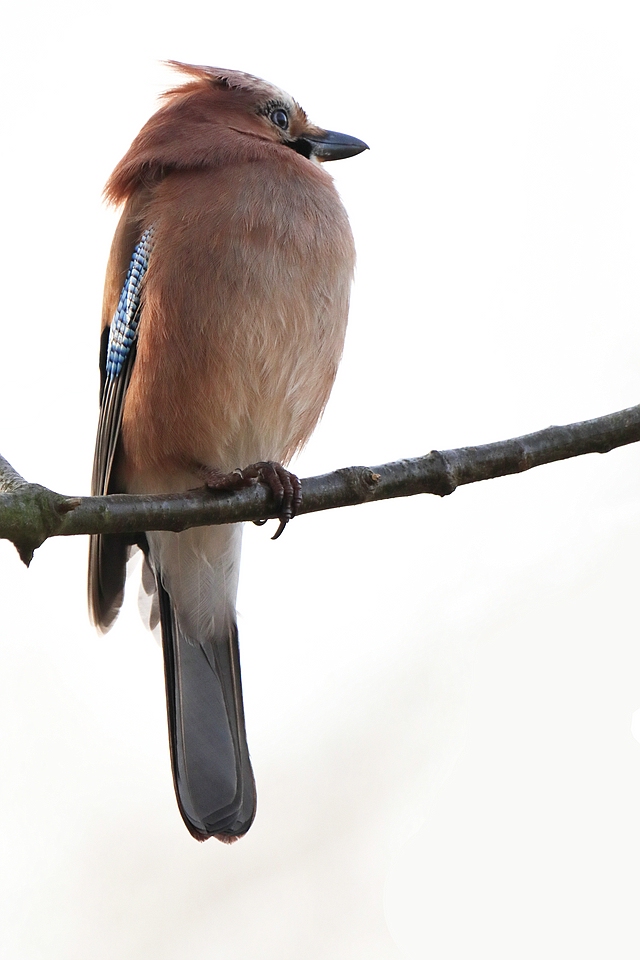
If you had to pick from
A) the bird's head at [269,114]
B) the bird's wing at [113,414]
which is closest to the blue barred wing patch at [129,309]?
the bird's wing at [113,414]

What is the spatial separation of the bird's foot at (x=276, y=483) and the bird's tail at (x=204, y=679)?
634 millimetres

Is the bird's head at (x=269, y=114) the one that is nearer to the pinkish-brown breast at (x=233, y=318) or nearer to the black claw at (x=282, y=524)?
the pinkish-brown breast at (x=233, y=318)

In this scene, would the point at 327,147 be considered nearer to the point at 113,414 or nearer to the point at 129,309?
the point at 129,309

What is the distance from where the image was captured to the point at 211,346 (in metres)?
2.01

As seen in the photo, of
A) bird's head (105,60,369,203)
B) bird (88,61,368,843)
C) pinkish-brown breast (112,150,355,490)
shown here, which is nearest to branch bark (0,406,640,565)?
bird (88,61,368,843)

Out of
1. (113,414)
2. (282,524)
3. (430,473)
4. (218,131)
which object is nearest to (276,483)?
(282,524)

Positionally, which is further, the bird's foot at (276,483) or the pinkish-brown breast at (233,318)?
the pinkish-brown breast at (233,318)

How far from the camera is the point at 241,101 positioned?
2.41m

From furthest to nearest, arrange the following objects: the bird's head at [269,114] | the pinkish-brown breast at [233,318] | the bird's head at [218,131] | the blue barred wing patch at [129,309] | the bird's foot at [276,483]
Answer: the bird's head at [269,114] < the bird's head at [218,131] < the blue barred wing patch at [129,309] < the pinkish-brown breast at [233,318] < the bird's foot at [276,483]

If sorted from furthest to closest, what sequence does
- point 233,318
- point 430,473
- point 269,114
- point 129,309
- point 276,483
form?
point 269,114
point 129,309
point 233,318
point 276,483
point 430,473

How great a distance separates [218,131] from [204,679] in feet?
3.97

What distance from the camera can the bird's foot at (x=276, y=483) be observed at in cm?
170

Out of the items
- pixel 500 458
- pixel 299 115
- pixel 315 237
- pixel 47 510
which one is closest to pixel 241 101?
pixel 299 115

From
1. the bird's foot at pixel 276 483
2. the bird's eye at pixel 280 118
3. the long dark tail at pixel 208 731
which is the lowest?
the long dark tail at pixel 208 731
